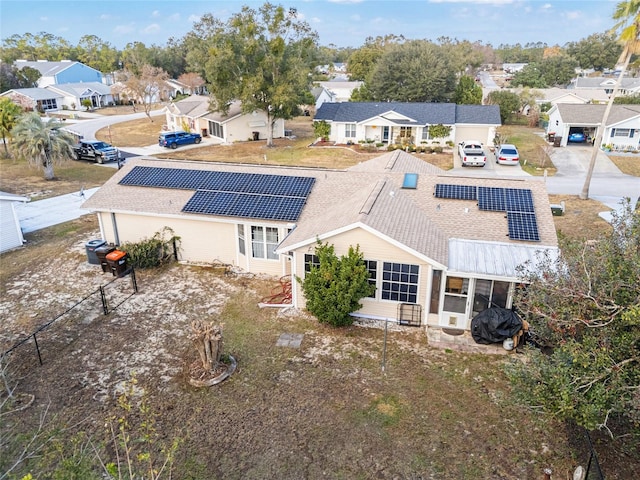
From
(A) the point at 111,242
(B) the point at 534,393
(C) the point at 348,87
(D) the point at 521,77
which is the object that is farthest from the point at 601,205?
(D) the point at 521,77

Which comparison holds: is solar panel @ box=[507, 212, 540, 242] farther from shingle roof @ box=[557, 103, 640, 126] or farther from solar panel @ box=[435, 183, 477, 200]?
shingle roof @ box=[557, 103, 640, 126]

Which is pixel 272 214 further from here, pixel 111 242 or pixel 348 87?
Answer: pixel 348 87

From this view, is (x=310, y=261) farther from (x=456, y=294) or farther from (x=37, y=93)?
(x=37, y=93)

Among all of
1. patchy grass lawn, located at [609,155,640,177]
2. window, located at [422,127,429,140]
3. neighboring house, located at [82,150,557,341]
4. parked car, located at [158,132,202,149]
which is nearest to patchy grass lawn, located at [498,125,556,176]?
patchy grass lawn, located at [609,155,640,177]

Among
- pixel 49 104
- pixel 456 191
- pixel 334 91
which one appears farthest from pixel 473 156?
pixel 49 104

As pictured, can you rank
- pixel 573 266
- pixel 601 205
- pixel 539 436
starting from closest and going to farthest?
1. pixel 573 266
2. pixel 539 436
3. pixel 601 205
